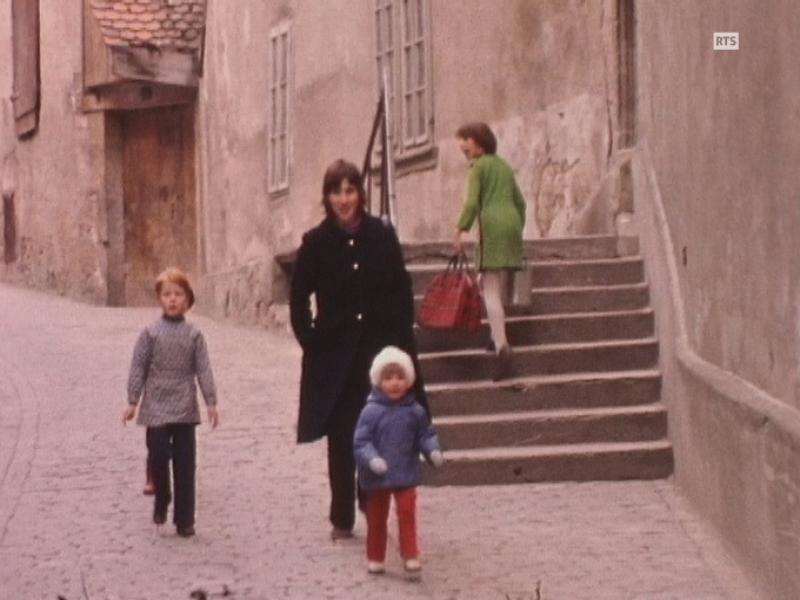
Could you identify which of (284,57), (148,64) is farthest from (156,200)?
(284,57)

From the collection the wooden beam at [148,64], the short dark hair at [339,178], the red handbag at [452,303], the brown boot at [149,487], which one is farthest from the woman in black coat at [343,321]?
the wooden beam at [148,64]

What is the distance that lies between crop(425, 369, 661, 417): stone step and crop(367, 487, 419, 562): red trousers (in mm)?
2856

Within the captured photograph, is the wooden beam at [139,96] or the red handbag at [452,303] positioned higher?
the wooden beam at [139,96]

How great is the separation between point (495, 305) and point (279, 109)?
10.1 meters

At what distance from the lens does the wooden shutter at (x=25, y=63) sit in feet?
94.5

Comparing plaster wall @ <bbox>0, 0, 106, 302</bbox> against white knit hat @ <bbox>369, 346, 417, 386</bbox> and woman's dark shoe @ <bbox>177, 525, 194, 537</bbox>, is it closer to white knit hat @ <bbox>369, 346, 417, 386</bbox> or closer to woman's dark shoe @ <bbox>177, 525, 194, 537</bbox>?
woman's dark shoe @ <bbox>177, 525, 194, 537</bbox>

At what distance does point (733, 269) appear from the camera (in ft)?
30.1

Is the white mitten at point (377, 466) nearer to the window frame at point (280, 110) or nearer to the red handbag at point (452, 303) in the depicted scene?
the red handbag at point (452, 303)

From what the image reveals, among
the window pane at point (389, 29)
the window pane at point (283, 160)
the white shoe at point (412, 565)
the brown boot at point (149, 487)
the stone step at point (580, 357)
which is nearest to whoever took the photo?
the white shoe at point (412, 565)

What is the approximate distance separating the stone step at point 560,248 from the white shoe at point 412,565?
4.90 m

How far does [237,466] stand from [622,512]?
2428 millimetres

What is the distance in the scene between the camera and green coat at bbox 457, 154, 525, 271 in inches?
460

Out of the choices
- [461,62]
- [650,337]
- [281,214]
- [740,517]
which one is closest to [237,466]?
[650,337]

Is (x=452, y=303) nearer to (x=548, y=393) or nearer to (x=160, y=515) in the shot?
(x=548, y=393)
